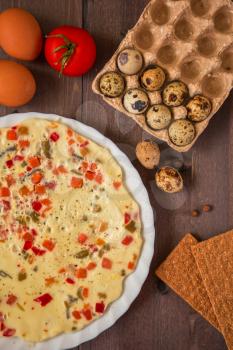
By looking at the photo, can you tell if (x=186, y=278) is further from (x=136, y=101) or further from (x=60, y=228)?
(x=136, y=101)

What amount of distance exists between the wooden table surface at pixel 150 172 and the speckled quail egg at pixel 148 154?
0.15 feet

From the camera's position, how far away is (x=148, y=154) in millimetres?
1485

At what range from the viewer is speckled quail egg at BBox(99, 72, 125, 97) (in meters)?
1.43

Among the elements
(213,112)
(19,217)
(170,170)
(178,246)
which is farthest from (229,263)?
(19,217)

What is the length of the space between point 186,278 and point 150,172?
1.10 ft

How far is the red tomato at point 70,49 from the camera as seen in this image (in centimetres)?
142

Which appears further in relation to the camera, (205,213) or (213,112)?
(205,213)

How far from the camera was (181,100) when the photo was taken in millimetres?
1443

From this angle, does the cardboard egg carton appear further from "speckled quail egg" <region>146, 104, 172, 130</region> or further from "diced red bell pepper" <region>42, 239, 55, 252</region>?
"diced red bell pepper" <region>42, 239, 55, 252</region>

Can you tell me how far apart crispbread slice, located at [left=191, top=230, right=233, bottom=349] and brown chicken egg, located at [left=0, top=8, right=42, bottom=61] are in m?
0.75

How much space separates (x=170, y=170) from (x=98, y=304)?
0.44 meters

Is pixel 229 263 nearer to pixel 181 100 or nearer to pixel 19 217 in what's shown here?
pixel 181 100

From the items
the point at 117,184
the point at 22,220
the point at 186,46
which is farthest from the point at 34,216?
the point at 186,46

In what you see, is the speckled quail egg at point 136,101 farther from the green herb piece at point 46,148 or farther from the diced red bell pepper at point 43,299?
the diced red bell pepper at point 43,299
